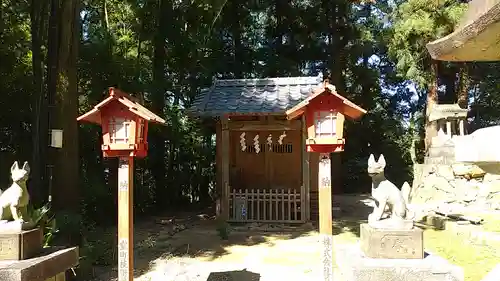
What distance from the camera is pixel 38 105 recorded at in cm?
727

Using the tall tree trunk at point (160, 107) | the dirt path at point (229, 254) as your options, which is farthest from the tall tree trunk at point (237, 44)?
the dirt path at point (229, 254)

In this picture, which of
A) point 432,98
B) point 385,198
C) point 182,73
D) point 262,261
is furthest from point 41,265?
point 432,98

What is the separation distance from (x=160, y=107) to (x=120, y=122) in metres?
9.56

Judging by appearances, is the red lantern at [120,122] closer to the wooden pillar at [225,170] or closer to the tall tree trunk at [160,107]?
the wooden pillar at [225,170]

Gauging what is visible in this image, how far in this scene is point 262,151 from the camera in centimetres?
1193

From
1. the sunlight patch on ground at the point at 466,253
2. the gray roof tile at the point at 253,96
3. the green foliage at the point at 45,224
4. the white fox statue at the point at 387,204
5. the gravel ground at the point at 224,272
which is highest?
the gray roof tile at the point at 253,96

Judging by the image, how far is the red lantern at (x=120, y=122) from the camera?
15.0 feet

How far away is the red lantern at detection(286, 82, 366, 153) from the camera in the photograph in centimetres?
439

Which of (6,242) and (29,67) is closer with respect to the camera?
(6,242)

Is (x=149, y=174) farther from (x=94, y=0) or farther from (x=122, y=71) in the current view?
(x=94, y=0)

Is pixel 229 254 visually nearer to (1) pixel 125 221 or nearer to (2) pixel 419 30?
(1) pixel 125 221

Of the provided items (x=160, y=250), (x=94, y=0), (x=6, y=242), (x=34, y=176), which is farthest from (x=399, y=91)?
(x=6, y=242)

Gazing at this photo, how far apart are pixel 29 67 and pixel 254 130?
582 cm

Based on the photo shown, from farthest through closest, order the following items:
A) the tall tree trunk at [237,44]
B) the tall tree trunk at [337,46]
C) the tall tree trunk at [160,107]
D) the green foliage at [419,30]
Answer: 1. the tall tree trunk at [337,46]
2. the tall tree trunk at [237,44]
3. the tall tree trunk at [160,107]
4. the green foliage at [419,30]
